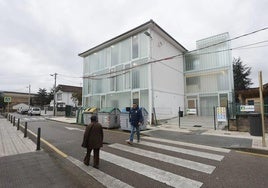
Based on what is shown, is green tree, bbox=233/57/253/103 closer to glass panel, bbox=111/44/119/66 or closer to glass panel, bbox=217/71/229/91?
glass panel, bbox=217/71/229/91

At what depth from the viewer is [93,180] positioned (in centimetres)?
408

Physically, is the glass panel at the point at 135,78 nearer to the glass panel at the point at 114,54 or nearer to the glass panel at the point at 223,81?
the glass panel at the point at 114,54

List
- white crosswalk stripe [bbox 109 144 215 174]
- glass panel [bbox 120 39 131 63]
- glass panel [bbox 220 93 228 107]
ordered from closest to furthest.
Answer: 1. white crosswalk stripe [bbox 109 144 215 174]
2. glass panel [bbox 120 39 131 63]
3. glass panel [bbox 220 93 228 107]

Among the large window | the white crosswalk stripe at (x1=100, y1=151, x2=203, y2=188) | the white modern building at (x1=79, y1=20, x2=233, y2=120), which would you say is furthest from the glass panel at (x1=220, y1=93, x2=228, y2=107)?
the white crosswalk stripe at (x1=100, y1=151, x2=203, y2=188)

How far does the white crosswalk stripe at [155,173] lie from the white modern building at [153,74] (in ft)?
35.2

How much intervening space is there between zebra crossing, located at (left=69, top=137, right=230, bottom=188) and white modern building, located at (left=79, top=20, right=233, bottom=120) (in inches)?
367

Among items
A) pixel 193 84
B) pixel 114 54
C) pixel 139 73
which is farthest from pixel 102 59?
pixel 193 84

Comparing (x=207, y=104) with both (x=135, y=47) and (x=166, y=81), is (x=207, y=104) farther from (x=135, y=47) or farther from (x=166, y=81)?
(x=135, y=47)

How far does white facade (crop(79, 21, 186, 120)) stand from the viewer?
57.4ft

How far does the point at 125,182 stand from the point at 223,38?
22438mm

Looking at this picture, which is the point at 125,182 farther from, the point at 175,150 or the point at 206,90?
the point at 206,90

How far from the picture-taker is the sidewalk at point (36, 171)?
3.89 m

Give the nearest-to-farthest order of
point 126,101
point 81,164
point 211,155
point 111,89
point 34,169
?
point 34,169 → point 81,164 → point 211,155 → point 126,101 → point 111,89

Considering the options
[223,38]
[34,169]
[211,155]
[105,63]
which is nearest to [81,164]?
[34,169]
